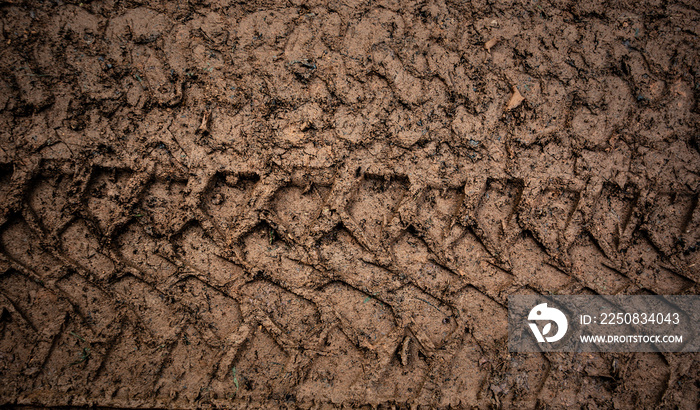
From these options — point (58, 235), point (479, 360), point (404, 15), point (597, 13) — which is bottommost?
point (58, 235)

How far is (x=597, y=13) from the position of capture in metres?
1.65

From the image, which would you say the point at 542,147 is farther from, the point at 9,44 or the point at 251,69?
the point at 9,44

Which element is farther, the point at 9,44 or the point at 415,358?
the point at 415,358

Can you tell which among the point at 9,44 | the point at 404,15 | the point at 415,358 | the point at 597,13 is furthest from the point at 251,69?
the point at 597,13

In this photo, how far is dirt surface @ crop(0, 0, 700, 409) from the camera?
5.10 ft

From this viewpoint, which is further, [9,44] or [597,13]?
[597,13]

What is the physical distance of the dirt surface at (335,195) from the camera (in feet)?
5.10

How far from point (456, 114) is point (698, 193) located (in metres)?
1.20

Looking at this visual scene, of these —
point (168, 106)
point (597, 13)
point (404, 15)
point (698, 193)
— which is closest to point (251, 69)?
point (168, 106)

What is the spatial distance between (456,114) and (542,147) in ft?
1.42

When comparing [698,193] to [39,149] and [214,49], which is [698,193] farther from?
[39,149]

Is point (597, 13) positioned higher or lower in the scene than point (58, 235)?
higher

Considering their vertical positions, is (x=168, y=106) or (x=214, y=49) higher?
(x=214, y=49)

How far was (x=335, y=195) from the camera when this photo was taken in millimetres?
1573
